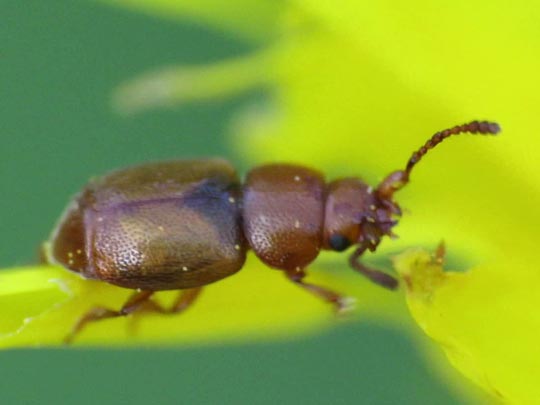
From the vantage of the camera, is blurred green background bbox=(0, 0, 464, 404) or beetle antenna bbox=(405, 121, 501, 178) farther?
blurred green background bbox=(0, 0, 464, 404)

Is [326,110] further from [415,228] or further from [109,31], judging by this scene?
[109,31]

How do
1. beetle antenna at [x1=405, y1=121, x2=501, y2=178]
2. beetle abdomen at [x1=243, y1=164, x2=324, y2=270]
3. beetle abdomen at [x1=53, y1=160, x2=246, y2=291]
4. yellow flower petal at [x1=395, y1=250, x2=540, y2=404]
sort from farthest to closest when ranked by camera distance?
beetle abdomen at [x1=243, y1=164, x2=324, y2=270], beetle abdomen at [x1=53, y1=160, x2=246, y2=291], beetle antenna at [x1=405, y1=121, x2=501, y2=178], yellow flower petal at [x1=395, y1=250, x2=540, y2=404]

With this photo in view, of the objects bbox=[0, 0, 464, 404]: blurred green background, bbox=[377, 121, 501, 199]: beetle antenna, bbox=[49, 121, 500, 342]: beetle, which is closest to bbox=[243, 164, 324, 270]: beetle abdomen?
bbox=[49, 121, 500, 342]: beetle

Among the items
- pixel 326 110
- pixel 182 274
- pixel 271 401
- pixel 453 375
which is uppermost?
pixel 326 110

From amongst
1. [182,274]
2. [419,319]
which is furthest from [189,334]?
[419,319]

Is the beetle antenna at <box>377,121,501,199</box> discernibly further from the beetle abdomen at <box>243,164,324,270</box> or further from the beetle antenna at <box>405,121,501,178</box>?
the beetle abdomen at <box>243,164,324,270</box>

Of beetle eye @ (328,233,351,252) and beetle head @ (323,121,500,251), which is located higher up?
beetle head @ (323,121,500,251)

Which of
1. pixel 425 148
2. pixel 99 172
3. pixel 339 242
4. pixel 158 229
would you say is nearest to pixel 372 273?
pixel 339 242
